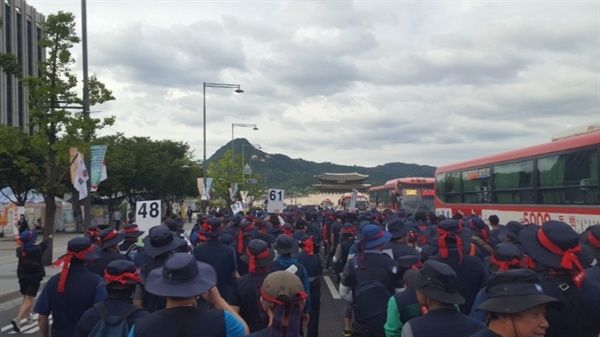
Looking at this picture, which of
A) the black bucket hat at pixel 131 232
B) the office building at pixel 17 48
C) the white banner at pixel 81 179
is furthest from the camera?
the office building at pixel 17 48

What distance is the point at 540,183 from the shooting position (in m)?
16.1

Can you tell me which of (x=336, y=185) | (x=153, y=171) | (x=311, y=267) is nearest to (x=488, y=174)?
(x=311, y=267)

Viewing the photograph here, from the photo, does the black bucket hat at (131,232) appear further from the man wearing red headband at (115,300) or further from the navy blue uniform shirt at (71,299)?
the man wearing red headband at (115,300)

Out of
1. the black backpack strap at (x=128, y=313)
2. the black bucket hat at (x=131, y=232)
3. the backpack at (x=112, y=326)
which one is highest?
the black bucket hat at (x=131, y=232)

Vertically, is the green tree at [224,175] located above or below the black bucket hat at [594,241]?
above

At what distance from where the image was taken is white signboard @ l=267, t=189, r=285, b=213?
19.4 m

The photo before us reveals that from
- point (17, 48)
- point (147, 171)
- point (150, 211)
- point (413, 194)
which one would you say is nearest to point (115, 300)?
point (150, 211)

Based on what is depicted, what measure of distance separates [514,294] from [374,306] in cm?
283

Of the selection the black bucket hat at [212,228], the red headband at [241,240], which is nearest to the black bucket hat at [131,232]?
the black bucket hat at [212,228]

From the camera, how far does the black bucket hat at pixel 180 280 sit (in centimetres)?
362

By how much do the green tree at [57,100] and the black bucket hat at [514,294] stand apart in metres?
18.5

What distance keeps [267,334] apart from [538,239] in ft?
6.17

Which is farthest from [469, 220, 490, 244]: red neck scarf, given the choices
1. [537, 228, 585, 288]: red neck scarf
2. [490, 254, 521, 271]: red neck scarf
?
[537, 228, 585, 288]: red neck scarf

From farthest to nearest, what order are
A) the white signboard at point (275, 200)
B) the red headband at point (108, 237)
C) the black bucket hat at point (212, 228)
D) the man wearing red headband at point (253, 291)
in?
the white signboard at point (275, 200) < the black bucket hat at point (212, 228) < the red headband at point (108, 237) < the man wearing red headband at point (253, 291)
